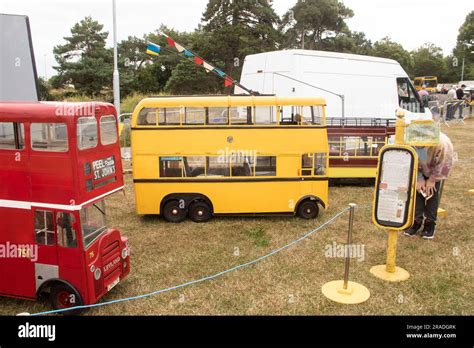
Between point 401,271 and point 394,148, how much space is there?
2.38m

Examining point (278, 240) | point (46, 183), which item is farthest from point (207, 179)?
point (46, 183)

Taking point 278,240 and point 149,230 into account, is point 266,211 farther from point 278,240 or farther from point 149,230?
point 149,230

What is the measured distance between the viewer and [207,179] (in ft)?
33.6

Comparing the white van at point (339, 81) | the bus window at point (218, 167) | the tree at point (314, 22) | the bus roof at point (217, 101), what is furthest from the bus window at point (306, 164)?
the tree at point (314, 22)

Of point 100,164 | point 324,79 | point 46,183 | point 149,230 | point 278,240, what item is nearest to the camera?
point 46,183

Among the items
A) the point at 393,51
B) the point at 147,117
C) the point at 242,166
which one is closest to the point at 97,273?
the point at 147,117

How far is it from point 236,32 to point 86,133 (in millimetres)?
41943

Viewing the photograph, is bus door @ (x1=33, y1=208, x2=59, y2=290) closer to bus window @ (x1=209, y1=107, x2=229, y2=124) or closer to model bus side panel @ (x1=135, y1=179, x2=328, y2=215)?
model bus side panel @ (x1=135, y1=179, x2=328, y2=215)

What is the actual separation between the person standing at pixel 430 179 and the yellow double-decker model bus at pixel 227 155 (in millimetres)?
2265

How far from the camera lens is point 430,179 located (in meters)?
8.61

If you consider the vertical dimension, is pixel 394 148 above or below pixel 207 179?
above

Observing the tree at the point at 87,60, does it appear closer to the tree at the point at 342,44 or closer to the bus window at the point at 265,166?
the tree at the point at 342,44

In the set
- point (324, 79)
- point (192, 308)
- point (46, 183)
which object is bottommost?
point (192, 308)

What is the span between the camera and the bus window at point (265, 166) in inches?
403
